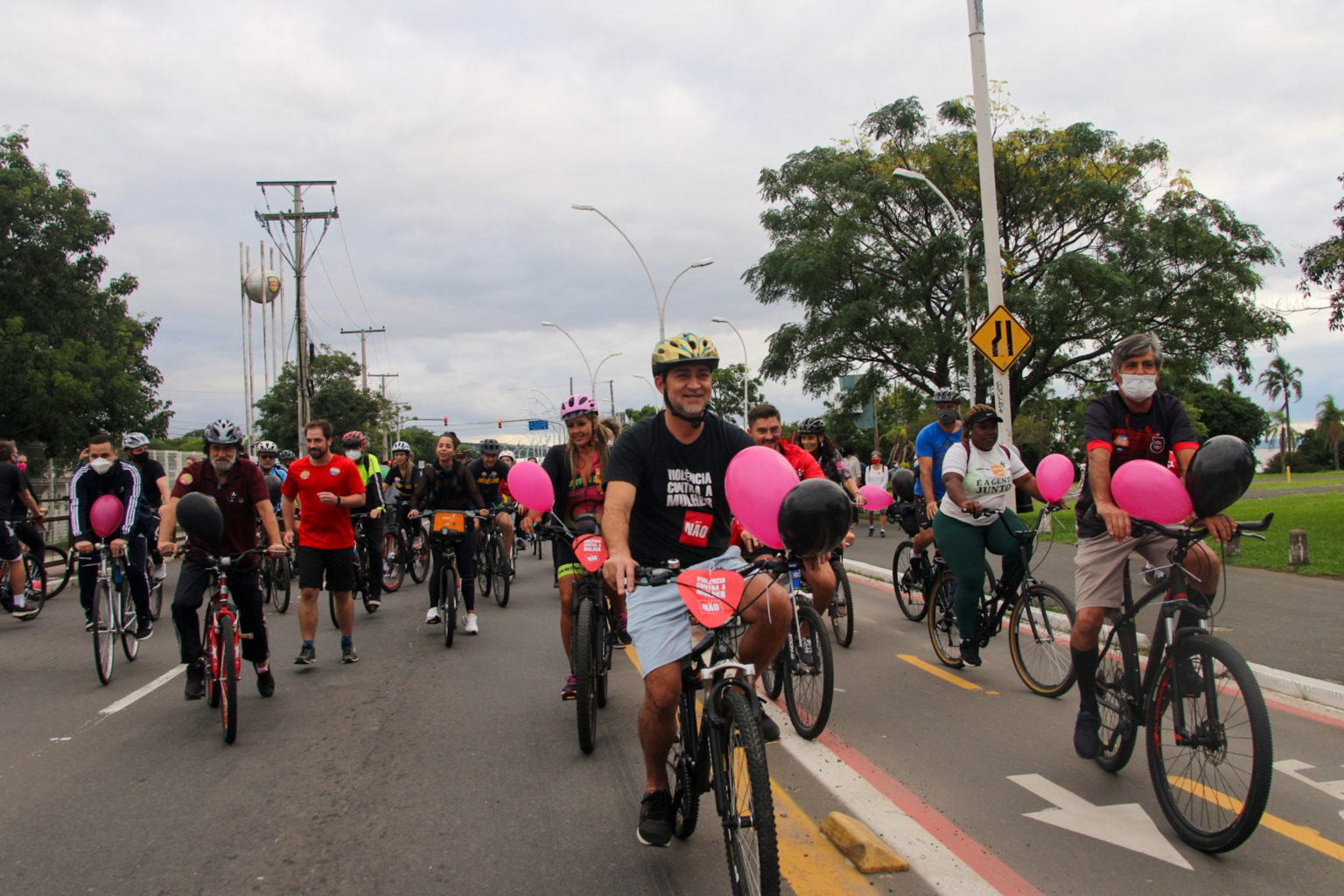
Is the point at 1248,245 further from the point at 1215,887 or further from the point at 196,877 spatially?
the point at 196,877

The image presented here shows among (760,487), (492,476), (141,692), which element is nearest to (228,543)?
(141,692)

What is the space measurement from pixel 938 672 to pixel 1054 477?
1592 millimetres

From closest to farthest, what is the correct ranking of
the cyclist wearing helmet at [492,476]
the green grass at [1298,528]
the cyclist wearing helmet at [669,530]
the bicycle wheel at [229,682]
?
the cyclist wearing helmet at [669,530]
the bicycle wheel at [229,682]
the green grass at [1298,528]
the cyclist wearing helmet at [492,476]

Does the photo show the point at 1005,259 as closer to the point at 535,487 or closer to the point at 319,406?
the point at 535,487

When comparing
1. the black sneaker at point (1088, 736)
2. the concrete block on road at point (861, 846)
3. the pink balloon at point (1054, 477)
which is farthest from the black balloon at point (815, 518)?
the pink balloon at point (1054, 477)

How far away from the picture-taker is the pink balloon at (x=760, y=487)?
3408mm

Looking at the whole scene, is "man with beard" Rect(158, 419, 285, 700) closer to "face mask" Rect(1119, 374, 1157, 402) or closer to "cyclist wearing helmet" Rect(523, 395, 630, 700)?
"cyclist wearing helmet" Rect(523, 395, 630, 700)

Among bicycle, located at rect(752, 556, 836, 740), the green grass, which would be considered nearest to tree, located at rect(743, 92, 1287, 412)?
the green grass

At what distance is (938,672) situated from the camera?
6.66 m

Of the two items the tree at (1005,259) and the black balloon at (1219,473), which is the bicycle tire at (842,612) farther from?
the tree at (1005,259)

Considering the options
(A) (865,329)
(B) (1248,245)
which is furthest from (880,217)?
(B) (1248,245)

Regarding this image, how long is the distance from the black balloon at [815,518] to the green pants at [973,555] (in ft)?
11.4

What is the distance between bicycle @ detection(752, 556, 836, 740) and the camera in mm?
5047

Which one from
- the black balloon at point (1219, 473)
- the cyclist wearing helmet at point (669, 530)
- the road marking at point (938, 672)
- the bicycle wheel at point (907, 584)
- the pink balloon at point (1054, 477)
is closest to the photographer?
the cyclist wearing helmet at point (669, 530)
